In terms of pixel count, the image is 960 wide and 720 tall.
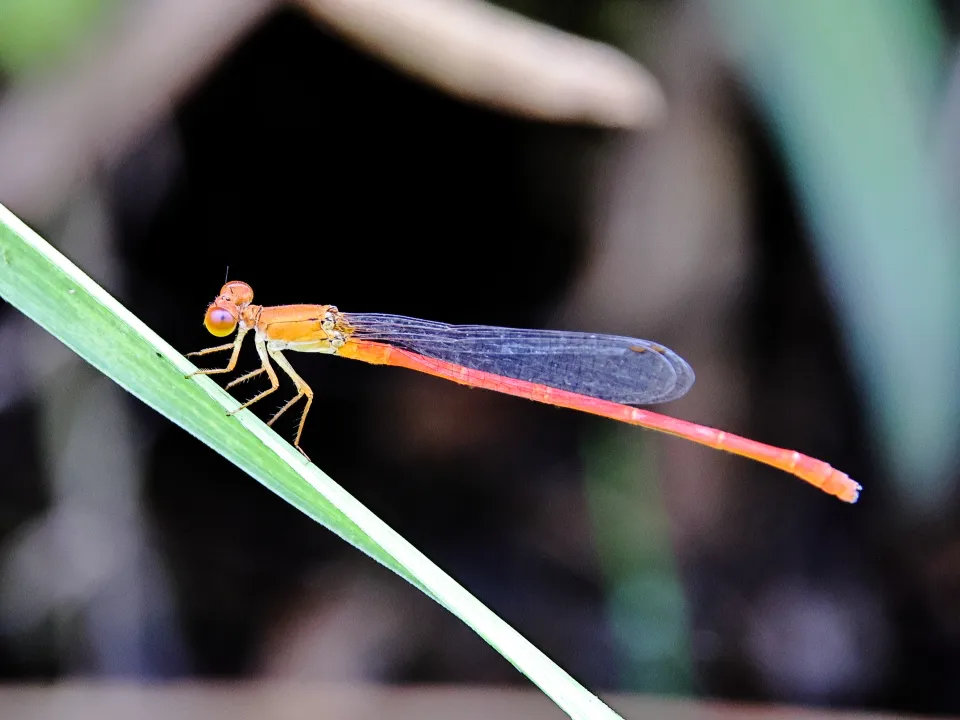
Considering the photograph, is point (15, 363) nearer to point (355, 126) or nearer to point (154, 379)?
point (355, 126)

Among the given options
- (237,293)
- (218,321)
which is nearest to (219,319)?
(218,321)

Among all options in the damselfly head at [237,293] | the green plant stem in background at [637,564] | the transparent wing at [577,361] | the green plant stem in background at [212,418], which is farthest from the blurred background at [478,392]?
the green plant stem in background at [212,418]

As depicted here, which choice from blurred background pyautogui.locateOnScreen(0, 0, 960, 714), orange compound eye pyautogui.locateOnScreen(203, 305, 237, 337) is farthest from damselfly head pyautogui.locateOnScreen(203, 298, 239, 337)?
blurred background pyautogui.locateOnScreen(0, 0, 960, 714)

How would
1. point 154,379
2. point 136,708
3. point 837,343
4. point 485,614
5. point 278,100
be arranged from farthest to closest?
point 837,343 < point 278,100 < point 136,708 < point 154,379 < point 485,614

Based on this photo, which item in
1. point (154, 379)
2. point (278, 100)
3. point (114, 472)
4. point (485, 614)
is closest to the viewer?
point (485, 614)

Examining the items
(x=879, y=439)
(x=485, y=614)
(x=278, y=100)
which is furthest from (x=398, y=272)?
(x=485, y=614)

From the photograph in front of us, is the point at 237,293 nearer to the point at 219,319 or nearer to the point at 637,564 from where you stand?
the point at 219,319

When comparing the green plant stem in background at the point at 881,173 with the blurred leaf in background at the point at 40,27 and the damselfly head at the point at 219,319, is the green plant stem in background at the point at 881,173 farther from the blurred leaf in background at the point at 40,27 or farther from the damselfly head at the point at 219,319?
the blurred leaf in background at the point at 40,27
